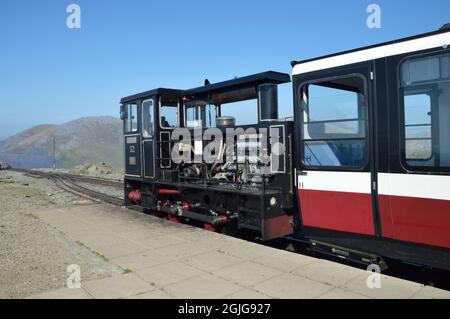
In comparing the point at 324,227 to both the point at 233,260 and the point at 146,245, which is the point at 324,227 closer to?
the point at 233,260

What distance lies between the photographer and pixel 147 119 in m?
9.80

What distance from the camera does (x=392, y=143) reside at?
4.60 meters

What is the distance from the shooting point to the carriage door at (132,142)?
10.3m

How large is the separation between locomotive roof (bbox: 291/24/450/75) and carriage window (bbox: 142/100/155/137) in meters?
4.80

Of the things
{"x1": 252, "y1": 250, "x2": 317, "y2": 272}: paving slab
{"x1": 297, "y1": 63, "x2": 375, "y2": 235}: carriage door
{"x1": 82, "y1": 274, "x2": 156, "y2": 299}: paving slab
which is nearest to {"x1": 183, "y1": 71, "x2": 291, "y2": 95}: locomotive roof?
{"x1": 297, "y1": 63, "x2": 375, "y2": 235}: carriage door

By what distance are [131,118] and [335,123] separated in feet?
22.2

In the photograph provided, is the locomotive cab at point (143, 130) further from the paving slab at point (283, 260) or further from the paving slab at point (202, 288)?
the paving slab at point (202, 288)

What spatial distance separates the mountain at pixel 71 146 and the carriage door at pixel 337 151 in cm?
5966

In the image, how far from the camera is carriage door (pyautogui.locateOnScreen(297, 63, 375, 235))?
4898 mm

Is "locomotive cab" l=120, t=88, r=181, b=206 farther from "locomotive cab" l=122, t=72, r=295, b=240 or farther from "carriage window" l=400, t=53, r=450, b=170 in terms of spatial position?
"carriage window" l=400, t=53, r=450, b=170

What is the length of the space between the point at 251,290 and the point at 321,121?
8.72 ft

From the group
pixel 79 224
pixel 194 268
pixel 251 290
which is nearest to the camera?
pixel 251 290
